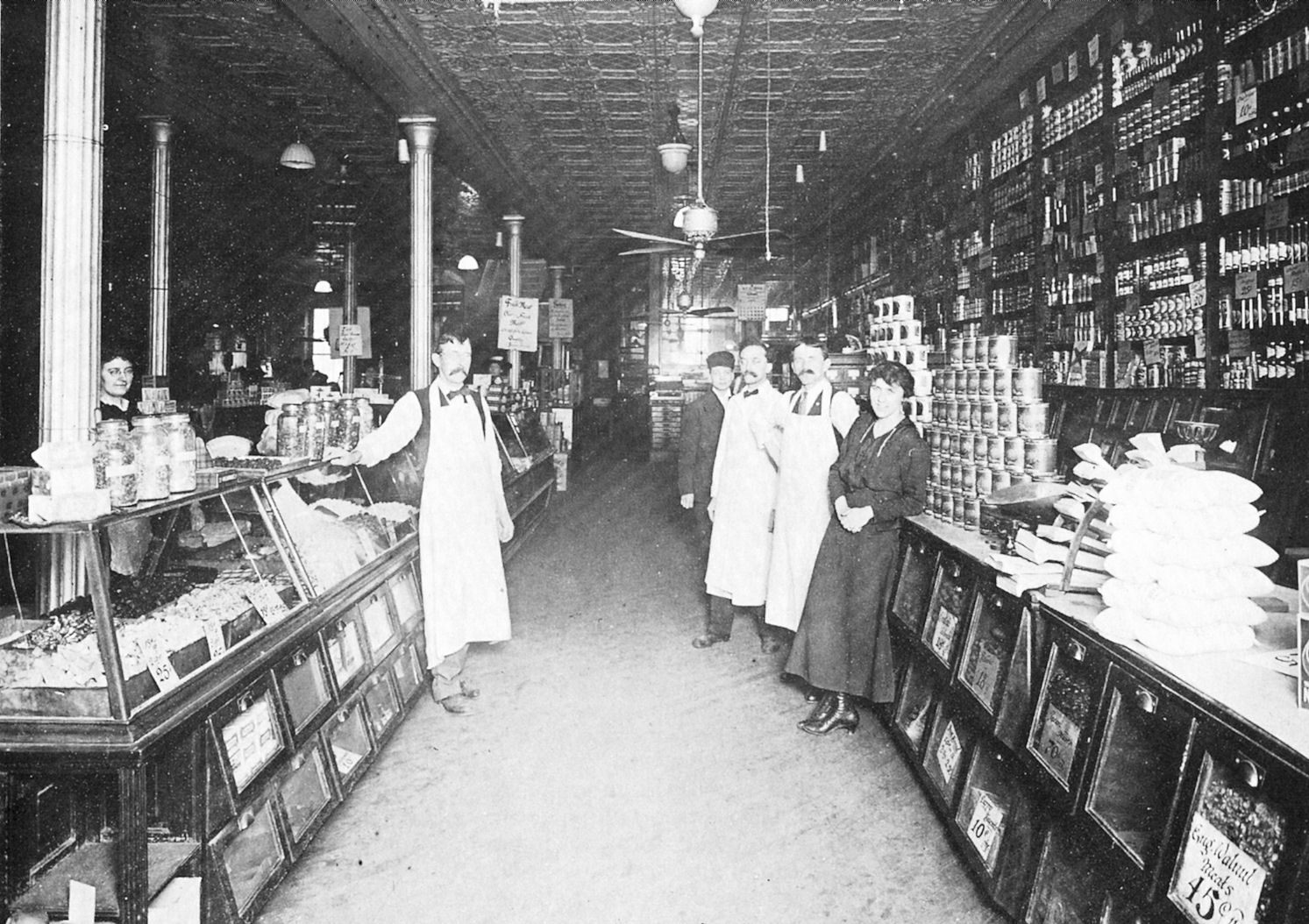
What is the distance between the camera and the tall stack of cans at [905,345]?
5.12m

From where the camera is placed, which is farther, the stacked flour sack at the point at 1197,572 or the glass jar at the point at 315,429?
the glass jar at the point at 315,429

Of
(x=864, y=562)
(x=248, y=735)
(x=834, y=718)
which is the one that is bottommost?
(x=834, y=718)

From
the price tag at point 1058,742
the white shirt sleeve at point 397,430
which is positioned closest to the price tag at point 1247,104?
the price tag at point 1058,742

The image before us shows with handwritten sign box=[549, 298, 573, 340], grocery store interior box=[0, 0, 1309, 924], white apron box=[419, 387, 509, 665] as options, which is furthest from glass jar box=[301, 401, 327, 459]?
handwritten sign box=[549, 298, 573, 340]

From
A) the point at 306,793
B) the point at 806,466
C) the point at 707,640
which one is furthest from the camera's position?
the point at 707,640

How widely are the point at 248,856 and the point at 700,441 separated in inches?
170

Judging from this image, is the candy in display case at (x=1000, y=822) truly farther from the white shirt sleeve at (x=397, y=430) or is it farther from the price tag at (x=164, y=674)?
the white shirt sleeve at (x=397, y=430)

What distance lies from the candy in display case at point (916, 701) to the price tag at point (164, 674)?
2.55m

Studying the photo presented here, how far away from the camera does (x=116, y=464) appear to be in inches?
94.0

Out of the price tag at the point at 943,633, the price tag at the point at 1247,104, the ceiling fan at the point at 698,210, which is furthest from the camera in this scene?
the ceiling fan at the point at 698,210

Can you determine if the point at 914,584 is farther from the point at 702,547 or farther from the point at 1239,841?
the point at 702,547

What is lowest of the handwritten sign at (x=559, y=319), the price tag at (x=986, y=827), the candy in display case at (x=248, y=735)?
the price tag at (x=986, y=827)

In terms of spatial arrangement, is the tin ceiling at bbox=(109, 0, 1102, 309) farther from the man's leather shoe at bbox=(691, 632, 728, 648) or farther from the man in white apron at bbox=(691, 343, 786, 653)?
the man's leather shoe at bbox=(691, 632, 728, 648)

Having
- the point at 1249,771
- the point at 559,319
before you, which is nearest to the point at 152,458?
the point at 1249,771
